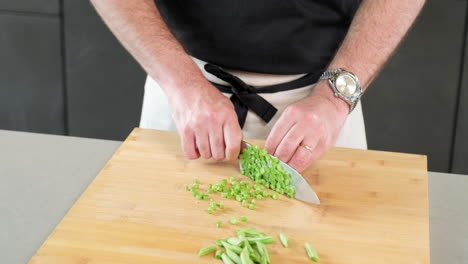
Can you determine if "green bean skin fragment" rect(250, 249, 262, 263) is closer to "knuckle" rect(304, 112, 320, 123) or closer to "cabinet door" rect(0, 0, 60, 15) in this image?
"knuckle" rect(304, 112, 320, 123)

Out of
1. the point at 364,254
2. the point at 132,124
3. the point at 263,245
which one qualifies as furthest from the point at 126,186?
the point at 132,124

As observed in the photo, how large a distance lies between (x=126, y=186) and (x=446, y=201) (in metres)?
0.54

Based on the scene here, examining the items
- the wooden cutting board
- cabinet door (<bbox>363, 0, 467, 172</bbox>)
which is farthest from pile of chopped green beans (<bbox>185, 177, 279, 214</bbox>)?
cabinet door (<bbox>363, 0, 467, 172</bbox>)

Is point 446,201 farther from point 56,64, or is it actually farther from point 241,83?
point 56,64

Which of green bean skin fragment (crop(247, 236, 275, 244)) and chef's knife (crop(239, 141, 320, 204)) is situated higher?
chef's knife (crop(239, 141, 320, 204))

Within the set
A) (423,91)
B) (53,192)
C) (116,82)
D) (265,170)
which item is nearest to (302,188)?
(265,170)

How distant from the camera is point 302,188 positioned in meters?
1.09

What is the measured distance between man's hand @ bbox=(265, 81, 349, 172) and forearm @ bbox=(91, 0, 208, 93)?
187 mm

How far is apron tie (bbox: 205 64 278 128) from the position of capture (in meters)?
1.39

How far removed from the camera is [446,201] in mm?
1167

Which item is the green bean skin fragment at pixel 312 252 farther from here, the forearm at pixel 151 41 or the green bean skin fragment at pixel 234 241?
the forearm at pixel 151 41

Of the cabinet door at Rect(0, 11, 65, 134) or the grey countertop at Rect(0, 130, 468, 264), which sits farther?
the cabinet door at Rect(0, 11, 65, 134)

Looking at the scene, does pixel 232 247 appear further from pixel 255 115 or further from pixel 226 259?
pixel 255 115

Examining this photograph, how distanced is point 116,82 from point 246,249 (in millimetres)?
1643
